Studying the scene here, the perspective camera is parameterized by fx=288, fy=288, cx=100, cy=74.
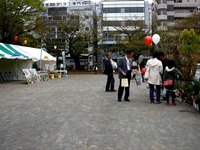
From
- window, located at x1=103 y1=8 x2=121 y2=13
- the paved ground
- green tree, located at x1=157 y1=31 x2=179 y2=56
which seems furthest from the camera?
window, located at x1=103 y1=8 x2=121 y2=13

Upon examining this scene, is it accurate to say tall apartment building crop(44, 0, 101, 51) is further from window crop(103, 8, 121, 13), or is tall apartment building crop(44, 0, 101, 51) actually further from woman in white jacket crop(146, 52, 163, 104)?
woman in white jacket crop(146, 52, 163, 104)

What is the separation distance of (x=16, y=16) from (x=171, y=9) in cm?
4599

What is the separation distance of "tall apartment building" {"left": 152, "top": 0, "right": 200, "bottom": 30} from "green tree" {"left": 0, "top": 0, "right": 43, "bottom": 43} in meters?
38.2

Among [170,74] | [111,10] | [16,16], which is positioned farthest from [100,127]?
[111,10]

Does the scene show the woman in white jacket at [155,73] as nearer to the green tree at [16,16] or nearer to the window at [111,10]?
the green tree at [16,16]

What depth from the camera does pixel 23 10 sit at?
26.7 metres

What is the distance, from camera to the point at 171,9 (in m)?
64.8

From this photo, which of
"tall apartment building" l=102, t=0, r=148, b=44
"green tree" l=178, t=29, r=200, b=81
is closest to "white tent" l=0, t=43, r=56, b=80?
"green tree" l=178, t=29, r=200, b=81

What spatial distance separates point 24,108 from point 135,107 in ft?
10.6

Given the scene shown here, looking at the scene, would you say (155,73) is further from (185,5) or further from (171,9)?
(185,5)

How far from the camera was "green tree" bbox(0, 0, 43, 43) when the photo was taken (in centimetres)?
2528

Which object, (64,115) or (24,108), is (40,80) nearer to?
(24,108)

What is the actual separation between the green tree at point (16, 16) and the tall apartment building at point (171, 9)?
1505 inches

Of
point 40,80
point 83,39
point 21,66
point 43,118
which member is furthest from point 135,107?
point 83,39
